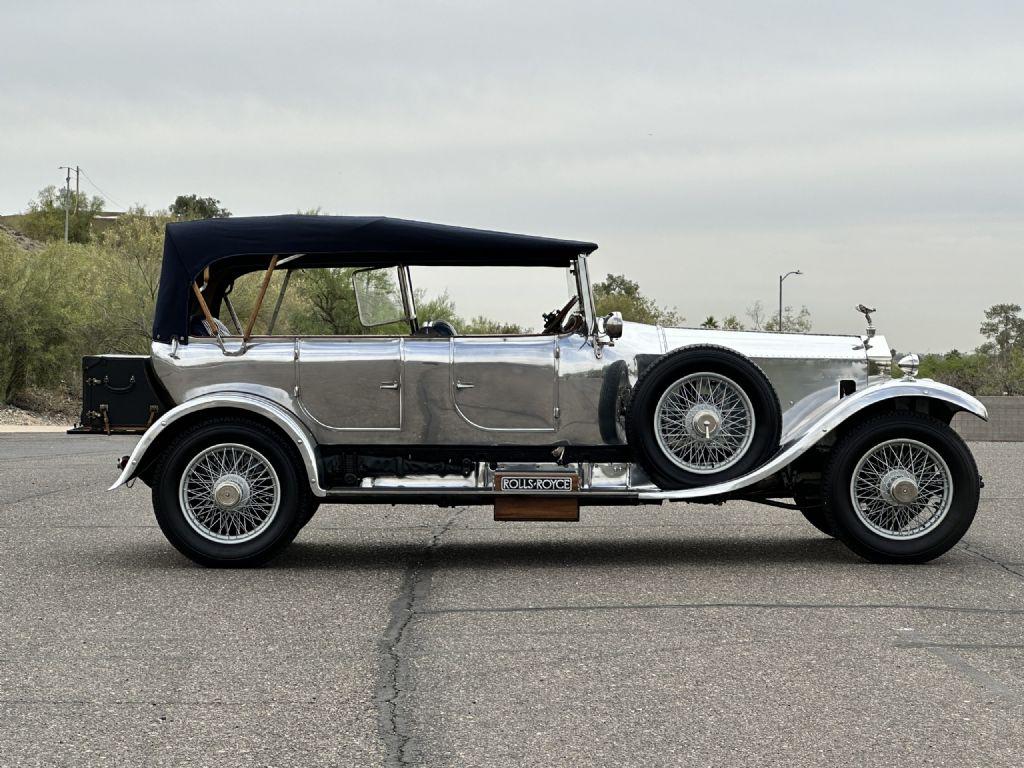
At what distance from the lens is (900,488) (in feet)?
27.7

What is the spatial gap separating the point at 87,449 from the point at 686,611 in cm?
1882

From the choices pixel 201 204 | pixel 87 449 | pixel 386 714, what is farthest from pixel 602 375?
pixel 201 204

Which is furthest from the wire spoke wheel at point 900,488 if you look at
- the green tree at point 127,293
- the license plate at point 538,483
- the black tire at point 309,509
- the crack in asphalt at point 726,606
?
the green tree at point 127,293

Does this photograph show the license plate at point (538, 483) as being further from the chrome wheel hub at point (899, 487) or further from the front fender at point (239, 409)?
the chrome wheel hub at point (899, 487)

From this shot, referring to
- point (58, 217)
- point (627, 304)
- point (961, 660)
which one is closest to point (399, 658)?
point (961, 660)

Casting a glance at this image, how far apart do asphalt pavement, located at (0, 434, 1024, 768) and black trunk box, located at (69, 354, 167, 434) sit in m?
0.95

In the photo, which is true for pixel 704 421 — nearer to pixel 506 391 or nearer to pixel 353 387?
pixel 506 391

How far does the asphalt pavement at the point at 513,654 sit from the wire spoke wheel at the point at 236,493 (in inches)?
12.4

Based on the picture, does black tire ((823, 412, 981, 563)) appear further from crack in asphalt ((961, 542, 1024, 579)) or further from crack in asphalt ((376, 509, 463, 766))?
crack in asphalt ((376, 509, 463, 766))

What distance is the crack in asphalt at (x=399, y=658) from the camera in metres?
4.55

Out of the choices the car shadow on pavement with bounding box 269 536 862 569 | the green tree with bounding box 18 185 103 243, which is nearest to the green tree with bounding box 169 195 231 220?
the green tree with bounding box 18 185 103 243

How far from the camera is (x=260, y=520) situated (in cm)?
853

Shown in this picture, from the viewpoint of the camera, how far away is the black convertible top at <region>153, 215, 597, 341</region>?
8891 millimetres

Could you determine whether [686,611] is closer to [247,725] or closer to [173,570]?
[247,725]
